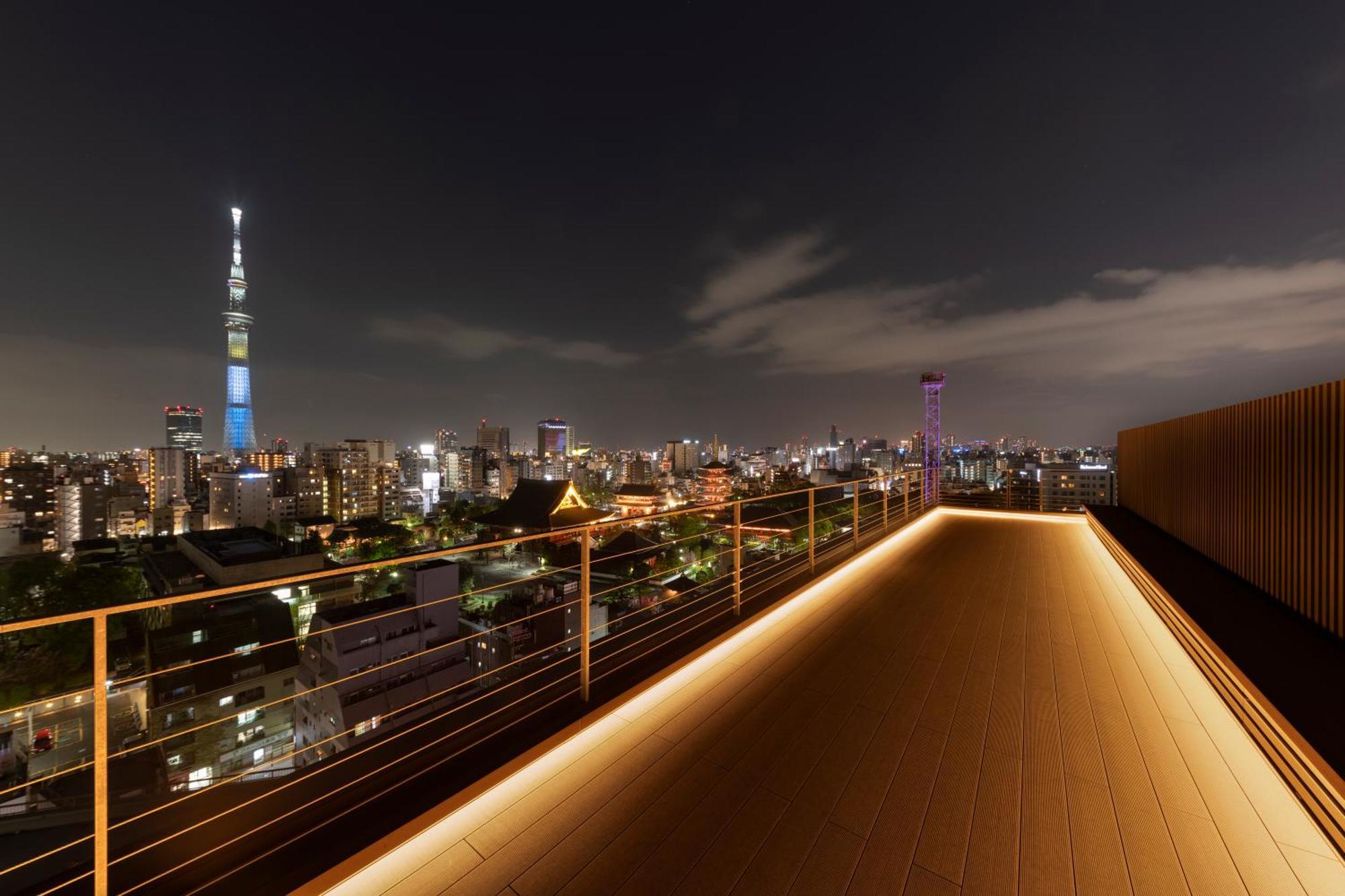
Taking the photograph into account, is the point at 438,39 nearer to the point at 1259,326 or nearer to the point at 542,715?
the point at 542,715

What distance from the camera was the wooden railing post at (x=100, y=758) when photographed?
99 centimetres

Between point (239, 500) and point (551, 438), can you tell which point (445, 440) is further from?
point (239, 500)

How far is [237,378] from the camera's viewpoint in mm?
53312

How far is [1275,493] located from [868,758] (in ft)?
10.3

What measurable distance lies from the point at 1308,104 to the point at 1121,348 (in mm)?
7318

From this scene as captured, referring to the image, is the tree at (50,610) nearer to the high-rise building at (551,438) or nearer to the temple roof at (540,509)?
the temple roof at (540,509)

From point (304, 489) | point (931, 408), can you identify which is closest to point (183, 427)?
point (304, 489)

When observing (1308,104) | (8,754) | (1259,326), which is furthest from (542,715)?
(8,754)

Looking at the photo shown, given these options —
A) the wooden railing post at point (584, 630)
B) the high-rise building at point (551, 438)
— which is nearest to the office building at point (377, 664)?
the wooden railing post at point (584, 630)

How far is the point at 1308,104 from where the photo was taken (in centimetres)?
617

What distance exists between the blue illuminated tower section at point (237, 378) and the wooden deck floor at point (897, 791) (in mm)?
69050

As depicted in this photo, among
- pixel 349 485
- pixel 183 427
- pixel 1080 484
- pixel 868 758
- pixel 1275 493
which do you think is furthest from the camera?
pixel 183 427

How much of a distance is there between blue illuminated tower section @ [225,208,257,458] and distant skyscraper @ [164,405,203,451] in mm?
31046

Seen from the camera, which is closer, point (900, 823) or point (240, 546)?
point (900, 823)
